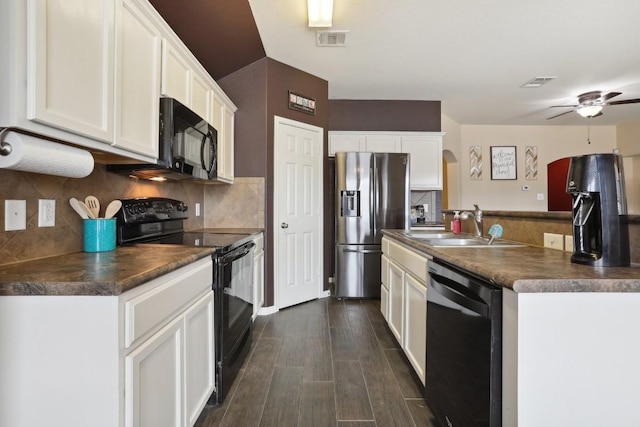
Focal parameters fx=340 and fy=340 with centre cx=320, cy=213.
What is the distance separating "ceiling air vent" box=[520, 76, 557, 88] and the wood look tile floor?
11.6 ft

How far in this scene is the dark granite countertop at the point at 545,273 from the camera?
3.26ft

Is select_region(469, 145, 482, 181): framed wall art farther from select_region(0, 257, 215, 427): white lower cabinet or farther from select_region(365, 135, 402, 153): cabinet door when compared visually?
select_region(0, 257, 215, 427): white lower cabinet

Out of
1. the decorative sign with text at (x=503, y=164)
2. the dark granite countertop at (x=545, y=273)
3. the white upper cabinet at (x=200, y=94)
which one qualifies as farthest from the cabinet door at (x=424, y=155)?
the dark granite countertop at (x=545, y=273)

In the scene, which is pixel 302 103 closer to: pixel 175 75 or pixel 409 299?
pixel 175 75

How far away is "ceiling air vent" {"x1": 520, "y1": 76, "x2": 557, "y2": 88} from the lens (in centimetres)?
413

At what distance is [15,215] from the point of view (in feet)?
4.27

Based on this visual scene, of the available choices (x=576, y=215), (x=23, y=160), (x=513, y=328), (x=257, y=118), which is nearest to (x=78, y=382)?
(x=23, y=160)

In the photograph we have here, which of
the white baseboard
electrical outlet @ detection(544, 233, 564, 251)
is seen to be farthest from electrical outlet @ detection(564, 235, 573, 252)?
the white baseboard

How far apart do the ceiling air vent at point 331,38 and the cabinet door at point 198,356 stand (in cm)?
249

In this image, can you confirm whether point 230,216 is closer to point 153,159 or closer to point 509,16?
point 153,159

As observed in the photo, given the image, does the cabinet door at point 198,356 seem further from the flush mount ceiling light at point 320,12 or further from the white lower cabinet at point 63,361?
the flush mount ceiling light at point 320,12

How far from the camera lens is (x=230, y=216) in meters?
3.48

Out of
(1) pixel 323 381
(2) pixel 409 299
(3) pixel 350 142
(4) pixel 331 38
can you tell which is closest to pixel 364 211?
(3) pixel 350 142

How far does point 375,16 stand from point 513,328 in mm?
2657
